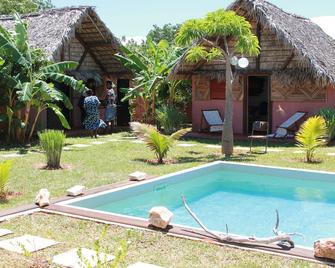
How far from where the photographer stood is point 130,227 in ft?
18.7

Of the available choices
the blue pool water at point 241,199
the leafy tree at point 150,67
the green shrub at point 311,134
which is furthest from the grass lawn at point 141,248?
the leafy tree at point 150,67

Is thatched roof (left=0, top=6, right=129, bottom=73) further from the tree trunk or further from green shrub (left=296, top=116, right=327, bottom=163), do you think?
green shrub (left=296, top=116, right=327, bottom=163)

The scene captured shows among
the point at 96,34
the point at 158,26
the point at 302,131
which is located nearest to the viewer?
the point at 302,131

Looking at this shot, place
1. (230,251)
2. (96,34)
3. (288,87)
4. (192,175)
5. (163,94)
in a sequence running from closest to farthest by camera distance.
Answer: (230,251)
(192,175)
(288,87)
(96,34)
(163,94)

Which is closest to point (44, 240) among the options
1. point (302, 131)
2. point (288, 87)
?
point (302, 131)

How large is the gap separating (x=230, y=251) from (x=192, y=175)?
475cm

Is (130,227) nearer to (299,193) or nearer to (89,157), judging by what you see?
(299,193)

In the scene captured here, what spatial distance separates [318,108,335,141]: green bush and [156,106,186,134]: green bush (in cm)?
490

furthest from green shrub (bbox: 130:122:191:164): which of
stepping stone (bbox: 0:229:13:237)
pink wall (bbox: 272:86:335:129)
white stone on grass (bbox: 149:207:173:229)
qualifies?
pink wall (bbox: 272:86:335:129)

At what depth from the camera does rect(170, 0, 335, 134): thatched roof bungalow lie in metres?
14.4

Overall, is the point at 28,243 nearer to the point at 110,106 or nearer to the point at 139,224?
the point at 139,224

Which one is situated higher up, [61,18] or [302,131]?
[61,18]

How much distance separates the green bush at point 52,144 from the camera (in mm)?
9500

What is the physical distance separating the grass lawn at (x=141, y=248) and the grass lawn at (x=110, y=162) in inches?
52.9
